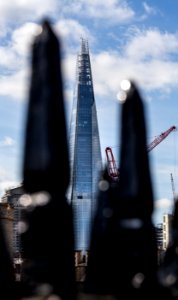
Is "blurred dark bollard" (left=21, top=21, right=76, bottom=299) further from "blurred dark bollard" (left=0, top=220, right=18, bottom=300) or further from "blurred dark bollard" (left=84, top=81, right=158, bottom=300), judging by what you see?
"blurred dark bollard" (left=0, top=220, right=18, bottom=300)

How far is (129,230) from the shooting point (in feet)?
39.9

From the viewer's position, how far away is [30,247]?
1165 cm

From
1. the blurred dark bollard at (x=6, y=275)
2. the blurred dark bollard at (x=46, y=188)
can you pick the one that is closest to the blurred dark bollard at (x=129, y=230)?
the blurred dark bollard at (x=46, y=188)

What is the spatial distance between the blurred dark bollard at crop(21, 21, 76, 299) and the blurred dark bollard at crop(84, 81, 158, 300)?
2.76 ft

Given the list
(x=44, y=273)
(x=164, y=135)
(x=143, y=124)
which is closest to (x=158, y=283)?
(x=44, y=273)

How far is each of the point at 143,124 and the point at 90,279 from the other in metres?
3.11

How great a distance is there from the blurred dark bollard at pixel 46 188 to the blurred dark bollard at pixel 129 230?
2.76ft

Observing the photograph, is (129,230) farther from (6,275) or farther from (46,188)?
(6,275)

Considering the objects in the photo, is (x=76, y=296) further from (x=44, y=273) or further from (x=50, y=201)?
(x=50, y=201)

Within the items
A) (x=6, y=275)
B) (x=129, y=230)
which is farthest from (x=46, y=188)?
(x=6, y=275)

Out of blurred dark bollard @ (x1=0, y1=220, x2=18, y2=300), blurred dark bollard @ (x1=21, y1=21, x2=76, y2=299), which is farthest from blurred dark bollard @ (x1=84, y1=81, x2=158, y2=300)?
blurred dark bollard @ (x1=0, y1=220, x2=18, y2=300)

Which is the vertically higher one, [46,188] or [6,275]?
[46,188]

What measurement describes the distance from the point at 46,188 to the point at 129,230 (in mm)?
1708

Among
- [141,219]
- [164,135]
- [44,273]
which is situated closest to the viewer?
[44,273]
